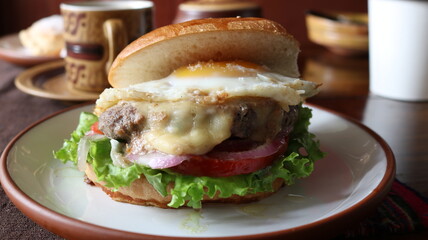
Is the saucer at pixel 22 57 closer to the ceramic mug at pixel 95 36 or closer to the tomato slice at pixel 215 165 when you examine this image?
the ceramic mug at pixel 95 36

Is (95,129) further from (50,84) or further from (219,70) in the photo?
(50,84)

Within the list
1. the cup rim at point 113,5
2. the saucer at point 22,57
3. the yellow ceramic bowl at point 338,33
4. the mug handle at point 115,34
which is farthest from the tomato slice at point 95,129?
the yellow ceramic bowl at point 338,33

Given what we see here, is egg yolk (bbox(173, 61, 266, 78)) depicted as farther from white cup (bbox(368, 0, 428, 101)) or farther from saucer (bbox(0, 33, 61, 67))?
saucer (bbox(0, 33, 61, 67))

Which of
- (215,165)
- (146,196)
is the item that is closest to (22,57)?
(146,196)

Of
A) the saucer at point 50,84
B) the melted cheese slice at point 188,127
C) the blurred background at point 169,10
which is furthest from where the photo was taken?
the blurred background at point 169,10

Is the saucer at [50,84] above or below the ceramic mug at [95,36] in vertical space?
below

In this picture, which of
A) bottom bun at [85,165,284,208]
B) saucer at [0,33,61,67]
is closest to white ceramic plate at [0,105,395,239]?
bottom bun at [85,165,284,208]

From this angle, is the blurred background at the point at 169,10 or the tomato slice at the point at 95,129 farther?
the blurred background at the point at 169,10
